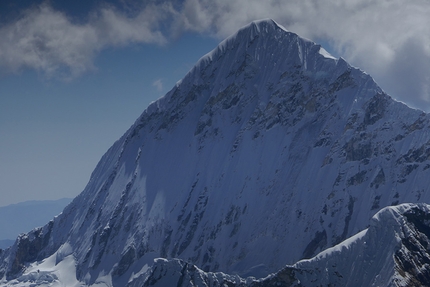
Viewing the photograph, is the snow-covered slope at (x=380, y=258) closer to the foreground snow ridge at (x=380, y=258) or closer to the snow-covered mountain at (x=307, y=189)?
the foreground snow ridge at (x=380, y=258)

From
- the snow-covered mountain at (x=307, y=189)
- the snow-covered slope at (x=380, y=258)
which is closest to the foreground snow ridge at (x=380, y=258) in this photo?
the snow-covered slope at (x=380, y=258)

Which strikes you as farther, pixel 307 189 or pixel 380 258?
pixel 307 189

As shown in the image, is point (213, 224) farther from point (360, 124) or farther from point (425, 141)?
point (425, 141)

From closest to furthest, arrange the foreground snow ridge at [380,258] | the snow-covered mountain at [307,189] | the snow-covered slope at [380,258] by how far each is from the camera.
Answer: the snow-covered slope at [380,258] < the foreground snow ridge at [380,258] < the snow-covered mountain at [307,189]

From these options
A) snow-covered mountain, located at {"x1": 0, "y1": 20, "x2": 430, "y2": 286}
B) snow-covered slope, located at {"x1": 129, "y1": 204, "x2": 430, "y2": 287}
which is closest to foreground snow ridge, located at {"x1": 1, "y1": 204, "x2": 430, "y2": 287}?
snow-covered slope, located at {"x1": 129, "y1": 204, "x2": 430, "y2": 287}

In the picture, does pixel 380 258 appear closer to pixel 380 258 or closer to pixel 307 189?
pixel 380 258

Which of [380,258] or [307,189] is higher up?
[307,189]

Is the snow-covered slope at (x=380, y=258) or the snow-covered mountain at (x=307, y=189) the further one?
the snow-covered mountain at (x=307, y=189)

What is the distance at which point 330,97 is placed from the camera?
19562 centimetres

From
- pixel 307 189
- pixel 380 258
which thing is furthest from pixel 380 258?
pixel 307 189

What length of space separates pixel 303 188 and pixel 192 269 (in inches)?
1516

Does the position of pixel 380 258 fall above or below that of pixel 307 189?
below

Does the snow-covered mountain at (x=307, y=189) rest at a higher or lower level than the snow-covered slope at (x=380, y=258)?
higher

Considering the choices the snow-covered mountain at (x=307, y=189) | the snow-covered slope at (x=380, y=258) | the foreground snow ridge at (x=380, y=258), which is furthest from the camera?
the snow-covered mountain at (x=307, y=189)
